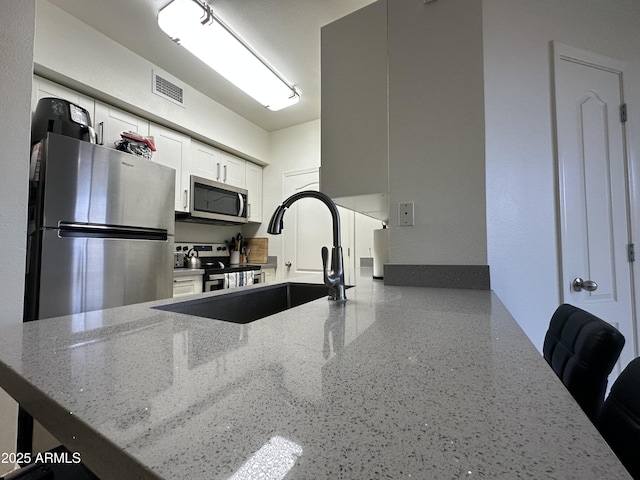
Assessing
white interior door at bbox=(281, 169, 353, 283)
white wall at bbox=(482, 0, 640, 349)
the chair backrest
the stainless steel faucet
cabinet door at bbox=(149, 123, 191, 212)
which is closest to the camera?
the chair backrest

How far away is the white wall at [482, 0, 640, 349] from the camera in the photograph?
119cm

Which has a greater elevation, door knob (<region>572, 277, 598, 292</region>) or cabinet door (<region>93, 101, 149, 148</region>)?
cabinet door (<region>93, 101, 149, 148</region>)

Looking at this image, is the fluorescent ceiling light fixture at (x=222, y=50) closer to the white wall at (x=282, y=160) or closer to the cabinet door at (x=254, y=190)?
the white wall at (x=282, y=160)

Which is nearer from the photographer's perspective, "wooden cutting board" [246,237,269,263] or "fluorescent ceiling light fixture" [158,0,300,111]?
"fluorescent ceiling light fixture" [158,0,300,111]

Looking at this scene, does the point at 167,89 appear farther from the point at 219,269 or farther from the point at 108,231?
the point at 219,269

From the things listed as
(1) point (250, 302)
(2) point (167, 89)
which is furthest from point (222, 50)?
(1) point (250, 302)

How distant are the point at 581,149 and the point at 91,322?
207cm

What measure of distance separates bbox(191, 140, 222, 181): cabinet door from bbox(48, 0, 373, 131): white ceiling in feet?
1.64

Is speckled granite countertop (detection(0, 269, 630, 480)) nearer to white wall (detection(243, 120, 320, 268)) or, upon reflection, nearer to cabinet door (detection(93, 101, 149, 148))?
cabinet door (detection(93, 101, 149, 148))

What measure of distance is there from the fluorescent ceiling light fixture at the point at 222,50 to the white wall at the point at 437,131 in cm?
111

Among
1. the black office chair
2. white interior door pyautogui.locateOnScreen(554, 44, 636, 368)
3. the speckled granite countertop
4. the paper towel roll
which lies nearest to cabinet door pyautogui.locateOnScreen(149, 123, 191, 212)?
the paper towel roll

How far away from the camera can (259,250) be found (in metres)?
3.47

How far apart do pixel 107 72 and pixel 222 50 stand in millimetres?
788

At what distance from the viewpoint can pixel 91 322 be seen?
0.66 metres
